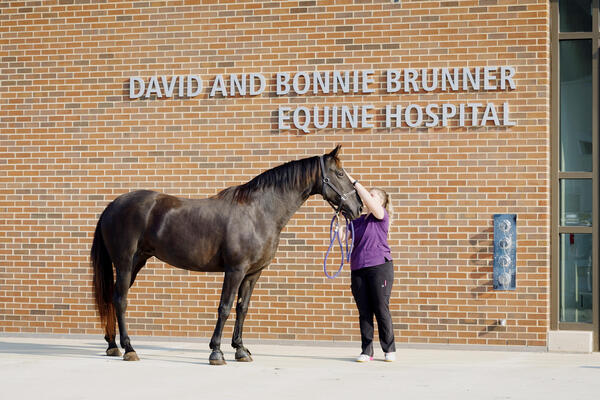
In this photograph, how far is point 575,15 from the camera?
9.99 meters

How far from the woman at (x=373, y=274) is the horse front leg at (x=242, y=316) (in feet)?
3.34

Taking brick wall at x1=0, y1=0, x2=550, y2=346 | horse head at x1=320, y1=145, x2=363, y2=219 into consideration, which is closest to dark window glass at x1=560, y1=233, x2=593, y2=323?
brick wall at x1=0, y1=0, x2=550, y2=346

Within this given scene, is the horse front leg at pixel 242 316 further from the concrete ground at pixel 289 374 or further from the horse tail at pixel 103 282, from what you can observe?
the horse tail at pixel 103 282

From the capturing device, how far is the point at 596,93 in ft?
32.3

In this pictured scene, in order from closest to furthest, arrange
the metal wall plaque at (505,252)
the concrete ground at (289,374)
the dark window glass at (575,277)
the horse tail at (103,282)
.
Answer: the concrete ground at (289,374) < the horse tail at (103,282) < the metal wall plaque at (505,252) < the dark window glass at (575,277)

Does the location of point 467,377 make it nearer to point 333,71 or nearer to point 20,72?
point 333,71

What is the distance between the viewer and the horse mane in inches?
330

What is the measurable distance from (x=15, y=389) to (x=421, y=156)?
515cm

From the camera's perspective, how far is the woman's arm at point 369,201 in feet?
27.4

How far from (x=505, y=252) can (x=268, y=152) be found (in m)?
2.93

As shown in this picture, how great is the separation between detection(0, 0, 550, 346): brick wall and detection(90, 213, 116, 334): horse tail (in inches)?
60.7

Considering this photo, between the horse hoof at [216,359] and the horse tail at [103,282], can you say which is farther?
the horse tail at [103,282]

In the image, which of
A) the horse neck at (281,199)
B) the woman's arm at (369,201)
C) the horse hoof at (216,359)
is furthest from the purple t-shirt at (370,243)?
the horse hoof at (216,359)

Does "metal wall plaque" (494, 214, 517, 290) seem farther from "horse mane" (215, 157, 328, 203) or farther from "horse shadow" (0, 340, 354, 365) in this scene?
"horse mane" (215, 157, 328, 203)
